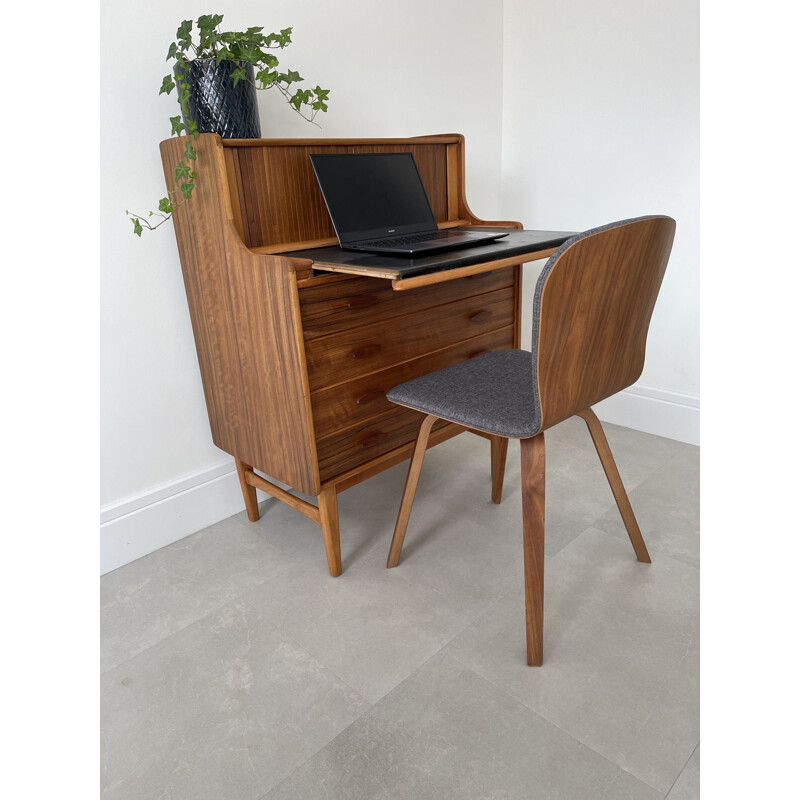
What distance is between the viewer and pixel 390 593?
1.64 m

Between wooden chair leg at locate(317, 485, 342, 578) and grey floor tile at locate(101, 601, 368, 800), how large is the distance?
232 millimetres

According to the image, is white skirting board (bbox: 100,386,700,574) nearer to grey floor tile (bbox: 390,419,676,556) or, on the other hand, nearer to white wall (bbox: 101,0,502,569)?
white wall (bbox: 101,0,502,569)

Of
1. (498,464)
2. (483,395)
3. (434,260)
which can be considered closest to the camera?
(434,260)

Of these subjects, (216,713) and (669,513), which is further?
(669,513)

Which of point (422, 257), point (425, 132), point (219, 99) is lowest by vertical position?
point (422, 257)

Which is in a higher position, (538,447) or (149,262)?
(149,262)

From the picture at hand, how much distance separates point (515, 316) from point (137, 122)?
121 cm

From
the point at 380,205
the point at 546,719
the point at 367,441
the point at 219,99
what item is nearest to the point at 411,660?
the point at 546,719

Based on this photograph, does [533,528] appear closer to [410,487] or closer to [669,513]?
[410,487]

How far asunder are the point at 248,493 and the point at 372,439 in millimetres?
500

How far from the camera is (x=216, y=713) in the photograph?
1.30 meters


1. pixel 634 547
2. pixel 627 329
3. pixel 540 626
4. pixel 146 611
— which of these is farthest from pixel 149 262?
pixel 634 547

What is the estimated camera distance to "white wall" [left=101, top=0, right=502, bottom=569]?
5.35 feet
